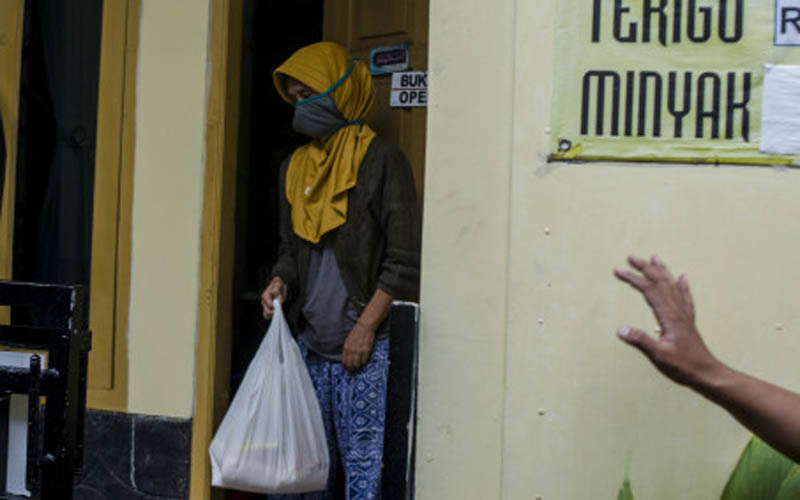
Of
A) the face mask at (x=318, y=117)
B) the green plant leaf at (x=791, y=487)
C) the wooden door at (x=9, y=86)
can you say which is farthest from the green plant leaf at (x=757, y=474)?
the wooden door at (x=9, y=86)

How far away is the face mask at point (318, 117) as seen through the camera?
10.1ft

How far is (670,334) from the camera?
52.8 inches

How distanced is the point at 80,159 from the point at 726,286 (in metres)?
3.14

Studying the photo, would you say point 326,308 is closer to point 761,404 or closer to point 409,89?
point 409,89

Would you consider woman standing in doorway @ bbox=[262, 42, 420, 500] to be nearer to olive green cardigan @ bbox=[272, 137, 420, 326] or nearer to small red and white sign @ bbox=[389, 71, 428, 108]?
olive green cardigan @ bbox=[272, 137, 420, 326]

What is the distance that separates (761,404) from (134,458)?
115 inches

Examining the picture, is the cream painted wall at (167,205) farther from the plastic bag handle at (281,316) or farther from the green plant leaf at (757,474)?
the green plant leaf at (757,474)

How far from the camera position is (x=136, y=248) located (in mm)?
3541

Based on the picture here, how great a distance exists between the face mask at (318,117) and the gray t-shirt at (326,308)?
45cm

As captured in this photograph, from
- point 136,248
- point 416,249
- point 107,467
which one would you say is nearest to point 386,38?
point 416,249

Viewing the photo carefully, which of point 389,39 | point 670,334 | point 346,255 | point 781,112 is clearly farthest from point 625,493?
point 389,39

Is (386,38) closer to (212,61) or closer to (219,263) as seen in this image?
(212,61)

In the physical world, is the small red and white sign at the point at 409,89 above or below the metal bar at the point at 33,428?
above

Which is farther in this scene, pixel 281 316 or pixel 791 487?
pixel 281 316
